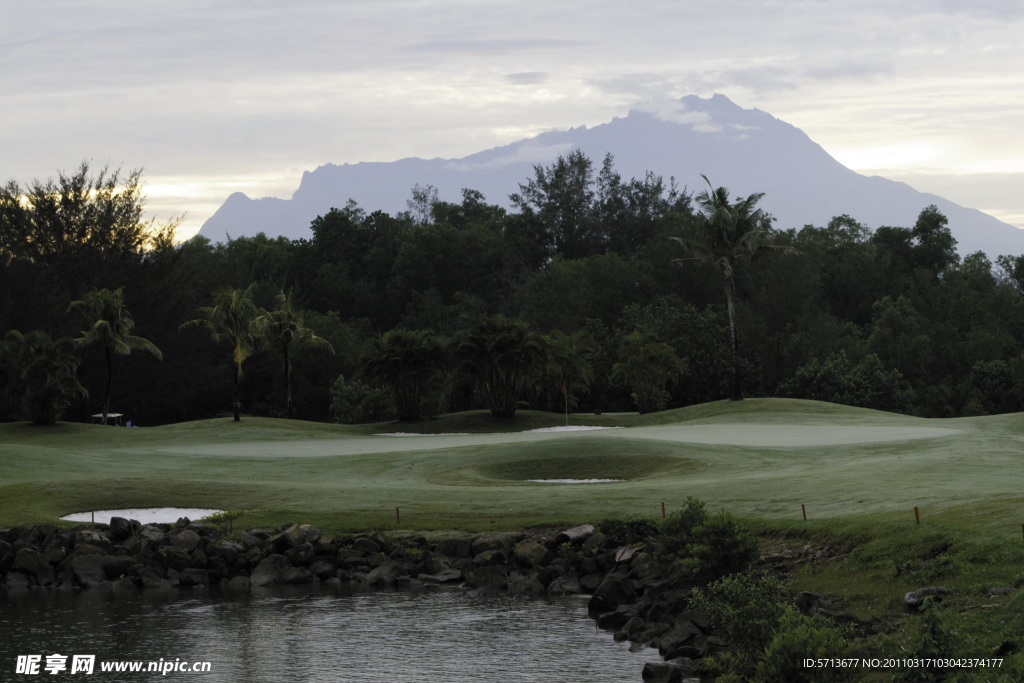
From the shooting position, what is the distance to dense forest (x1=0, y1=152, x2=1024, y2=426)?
1973 inches

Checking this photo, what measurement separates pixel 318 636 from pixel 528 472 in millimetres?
13874

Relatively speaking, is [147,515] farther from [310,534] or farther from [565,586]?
[565,586]

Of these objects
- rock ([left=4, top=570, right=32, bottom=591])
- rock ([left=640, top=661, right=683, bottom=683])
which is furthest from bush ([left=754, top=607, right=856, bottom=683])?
rock ([left=4, top=570, right=32, bottom=591])

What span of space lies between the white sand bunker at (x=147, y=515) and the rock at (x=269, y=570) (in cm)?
343

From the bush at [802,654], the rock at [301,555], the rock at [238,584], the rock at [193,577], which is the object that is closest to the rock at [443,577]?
the rock at [301,555]

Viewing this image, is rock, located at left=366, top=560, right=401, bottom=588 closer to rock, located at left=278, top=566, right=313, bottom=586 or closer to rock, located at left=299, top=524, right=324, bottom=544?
rock, located at left=278, top=566, right=313, bottom=586

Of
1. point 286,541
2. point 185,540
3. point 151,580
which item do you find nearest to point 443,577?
point 286,541

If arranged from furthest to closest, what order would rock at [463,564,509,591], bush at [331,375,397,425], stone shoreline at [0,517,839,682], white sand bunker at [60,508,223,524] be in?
1. bush at [331,375,397,425]
2. white sand bunker at [60,508,223,524]
3. rock at [463,564,509,591]
4. stone shoreline at [0,517,839,682]

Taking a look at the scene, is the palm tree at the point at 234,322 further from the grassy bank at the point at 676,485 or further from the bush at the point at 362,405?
the bush at the point at 362,405

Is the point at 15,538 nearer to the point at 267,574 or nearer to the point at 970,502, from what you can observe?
the point at 267,574

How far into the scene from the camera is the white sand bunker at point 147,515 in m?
24.8

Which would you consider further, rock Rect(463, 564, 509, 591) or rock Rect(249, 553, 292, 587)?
rock Rect(249, 553, 292, 587)

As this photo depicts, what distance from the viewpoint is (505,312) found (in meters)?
87.8

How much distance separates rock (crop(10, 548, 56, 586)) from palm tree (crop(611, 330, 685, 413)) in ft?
125
